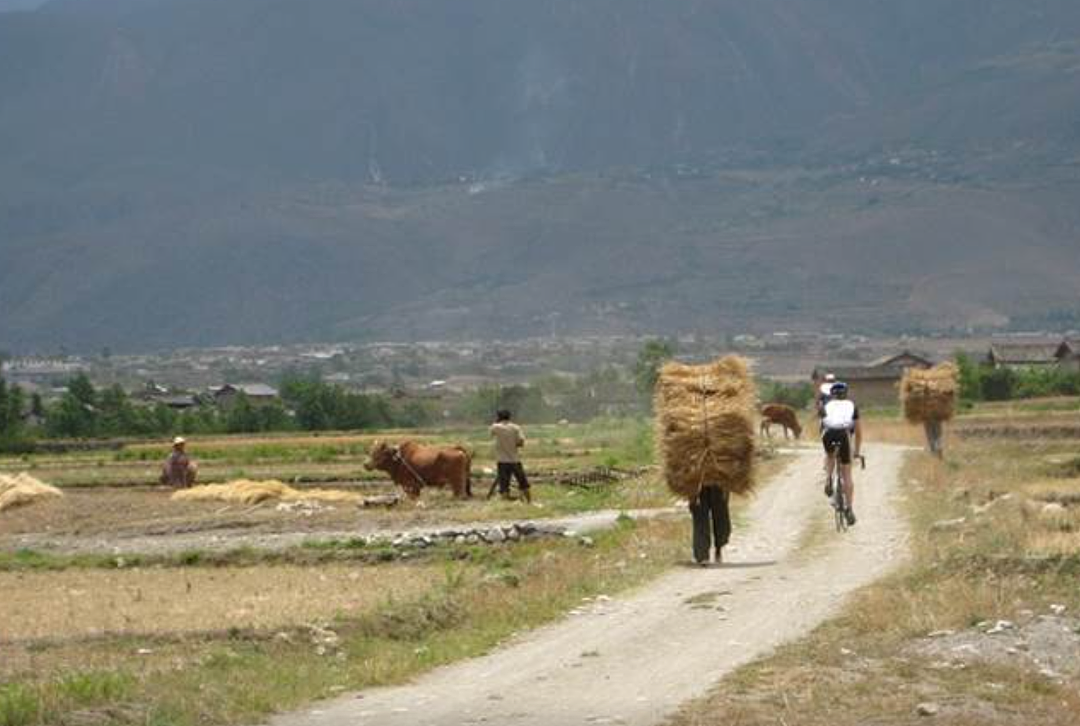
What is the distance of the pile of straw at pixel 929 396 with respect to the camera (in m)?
49.0

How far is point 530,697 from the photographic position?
1658 centimetres

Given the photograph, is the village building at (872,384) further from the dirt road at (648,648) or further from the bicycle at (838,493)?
the dirt road at (648,648)

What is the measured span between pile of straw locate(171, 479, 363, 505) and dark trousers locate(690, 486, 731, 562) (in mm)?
19292

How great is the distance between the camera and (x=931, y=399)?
48969 mm

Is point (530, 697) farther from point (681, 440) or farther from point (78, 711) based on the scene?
point (681, 440)

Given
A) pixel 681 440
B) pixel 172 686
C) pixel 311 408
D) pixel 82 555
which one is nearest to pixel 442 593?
pixel 681 440

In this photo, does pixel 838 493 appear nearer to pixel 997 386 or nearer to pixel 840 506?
pixel 840 506

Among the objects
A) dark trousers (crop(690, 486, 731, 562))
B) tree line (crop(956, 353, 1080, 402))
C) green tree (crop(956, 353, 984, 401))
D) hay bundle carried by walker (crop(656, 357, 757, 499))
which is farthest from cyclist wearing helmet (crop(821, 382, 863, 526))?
tree line (crop(956, 353, 1080, 402))

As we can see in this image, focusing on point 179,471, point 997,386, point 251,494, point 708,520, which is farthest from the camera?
point 997,386

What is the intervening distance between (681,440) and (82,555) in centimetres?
1197

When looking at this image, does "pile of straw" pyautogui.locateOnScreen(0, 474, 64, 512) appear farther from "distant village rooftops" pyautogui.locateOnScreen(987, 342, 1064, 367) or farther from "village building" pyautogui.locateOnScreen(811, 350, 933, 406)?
"distant village rooftops" pyautogui.locateOnScreen(987, 342, 1064, 367)

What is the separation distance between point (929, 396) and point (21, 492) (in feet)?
62.0

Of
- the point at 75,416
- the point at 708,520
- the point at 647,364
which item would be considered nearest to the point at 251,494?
the point at 708,520

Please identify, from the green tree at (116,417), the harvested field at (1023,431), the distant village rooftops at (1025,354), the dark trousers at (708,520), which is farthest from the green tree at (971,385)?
the dark trousers at (708,520)
